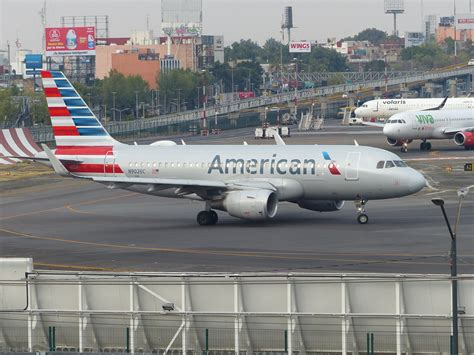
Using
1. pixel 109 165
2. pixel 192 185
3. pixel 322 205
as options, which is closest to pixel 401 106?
pixel 322 205

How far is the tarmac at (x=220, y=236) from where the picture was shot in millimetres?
46375

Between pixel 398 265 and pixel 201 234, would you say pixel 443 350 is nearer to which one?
pixel 398 265

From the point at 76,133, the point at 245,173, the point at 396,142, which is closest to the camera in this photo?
the point at 245,173

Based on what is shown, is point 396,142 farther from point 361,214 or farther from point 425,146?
point 361,214

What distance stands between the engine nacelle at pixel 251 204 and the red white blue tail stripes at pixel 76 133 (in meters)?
7.86

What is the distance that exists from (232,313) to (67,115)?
36.3 m

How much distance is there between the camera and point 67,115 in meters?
64.5

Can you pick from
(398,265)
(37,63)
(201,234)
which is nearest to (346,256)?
(398,265)

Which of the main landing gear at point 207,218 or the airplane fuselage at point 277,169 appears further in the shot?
the main landing gear at point 207,218

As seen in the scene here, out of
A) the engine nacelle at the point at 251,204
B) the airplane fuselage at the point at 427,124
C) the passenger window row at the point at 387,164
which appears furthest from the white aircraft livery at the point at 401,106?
A: the engine nacelle at the point at 251,204

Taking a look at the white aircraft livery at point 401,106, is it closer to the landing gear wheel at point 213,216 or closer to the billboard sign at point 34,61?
the billboard sign at point 34,61

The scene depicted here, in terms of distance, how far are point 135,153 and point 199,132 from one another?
97.9m

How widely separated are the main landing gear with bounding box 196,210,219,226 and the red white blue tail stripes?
6.08 metres

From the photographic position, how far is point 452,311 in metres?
28.6
